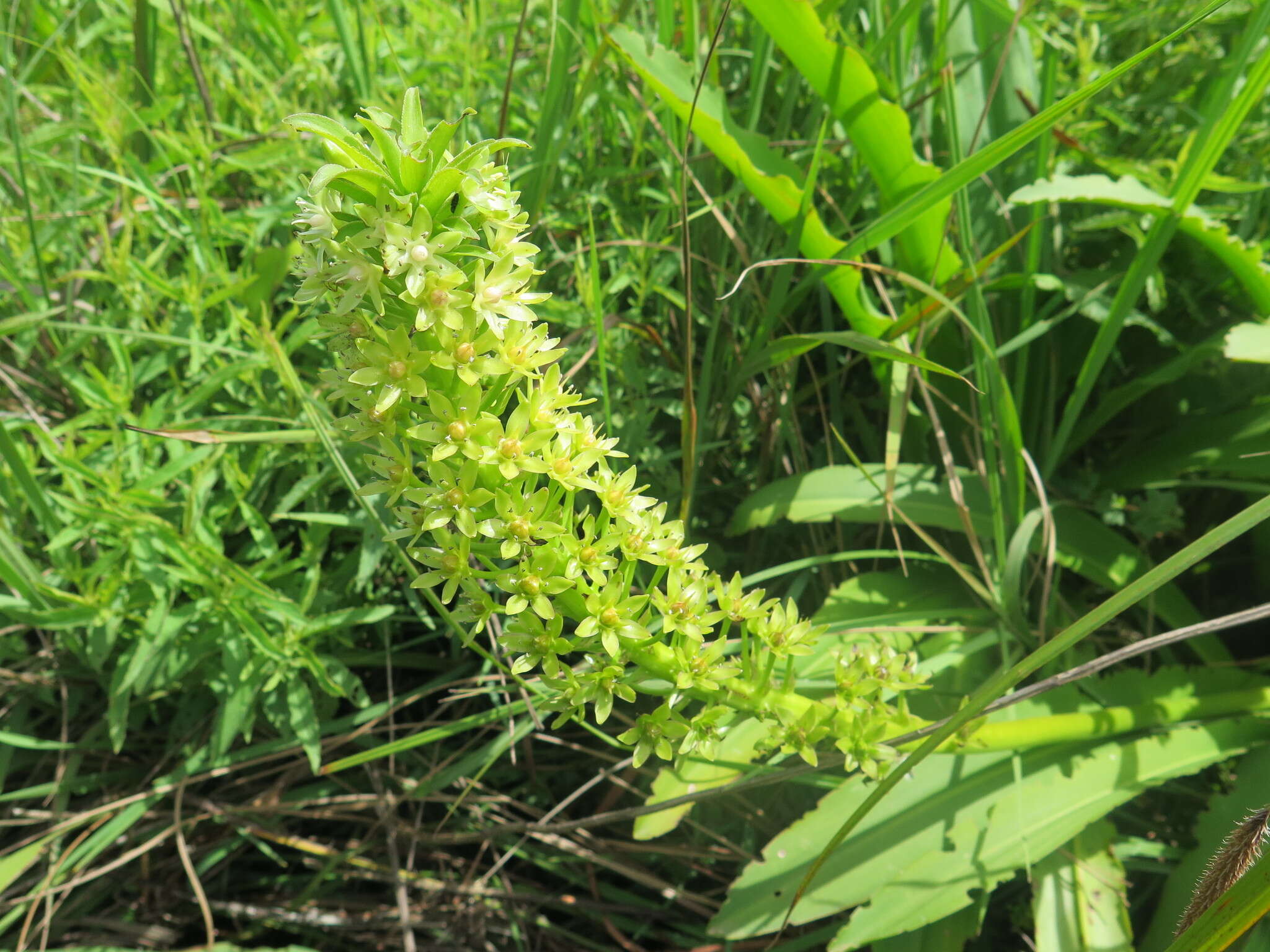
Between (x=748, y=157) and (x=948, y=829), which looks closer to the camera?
(x=948, y=829)

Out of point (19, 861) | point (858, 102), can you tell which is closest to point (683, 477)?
point (858, 102)

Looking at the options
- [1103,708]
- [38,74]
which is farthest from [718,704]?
[38,74]

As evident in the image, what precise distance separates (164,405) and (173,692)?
72cm

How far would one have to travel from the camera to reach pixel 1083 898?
1652 mm

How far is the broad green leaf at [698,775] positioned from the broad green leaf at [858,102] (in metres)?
1.03

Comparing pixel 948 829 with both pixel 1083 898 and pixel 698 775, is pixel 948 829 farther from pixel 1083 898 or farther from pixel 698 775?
pixel 698 775

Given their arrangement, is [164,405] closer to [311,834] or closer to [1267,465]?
[311,834]

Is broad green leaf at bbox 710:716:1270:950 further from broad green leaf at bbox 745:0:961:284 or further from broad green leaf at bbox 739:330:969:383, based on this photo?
broad green leaf at bbox 745:0:961:284

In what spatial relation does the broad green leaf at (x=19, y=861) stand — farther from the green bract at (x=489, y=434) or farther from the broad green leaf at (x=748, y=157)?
the broad green leaf at (x=748, y=157)

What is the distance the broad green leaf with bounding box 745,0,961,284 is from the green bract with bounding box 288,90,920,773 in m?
0.88

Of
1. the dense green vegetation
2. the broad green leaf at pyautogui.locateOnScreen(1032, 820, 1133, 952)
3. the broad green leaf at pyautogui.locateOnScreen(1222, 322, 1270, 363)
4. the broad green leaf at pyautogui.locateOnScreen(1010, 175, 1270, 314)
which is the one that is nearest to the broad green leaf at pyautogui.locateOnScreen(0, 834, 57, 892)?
the dense green vegetation

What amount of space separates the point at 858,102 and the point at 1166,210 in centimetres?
62

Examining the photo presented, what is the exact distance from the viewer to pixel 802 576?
6.81 feet

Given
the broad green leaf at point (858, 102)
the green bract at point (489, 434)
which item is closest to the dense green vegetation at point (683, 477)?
A: the broad green leaf at point (858, 102)
